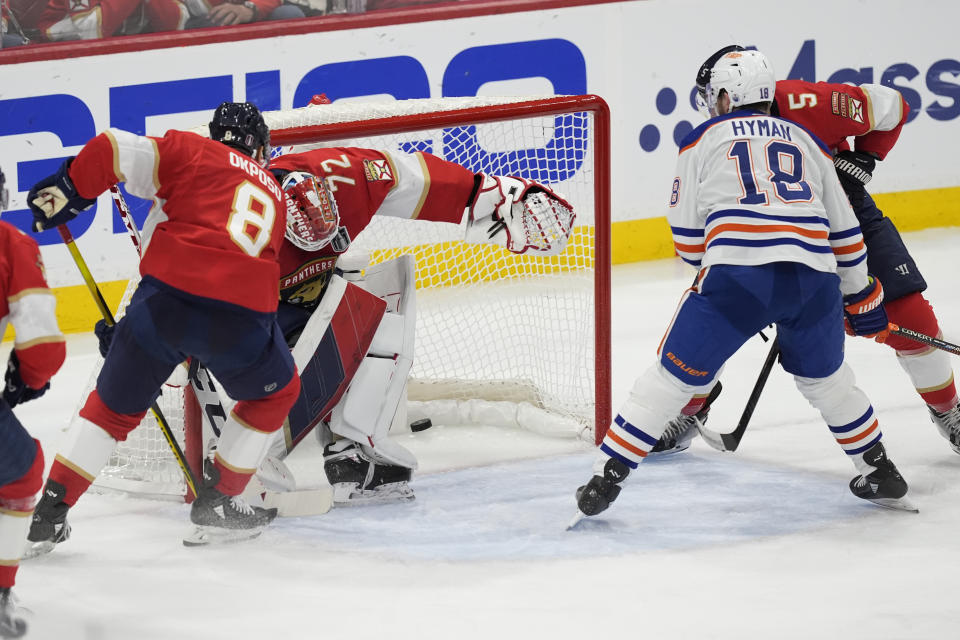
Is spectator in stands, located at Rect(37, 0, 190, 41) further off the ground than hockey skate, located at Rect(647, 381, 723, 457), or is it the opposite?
spectator in stands, located at Rect(37, 0, 190, 41)

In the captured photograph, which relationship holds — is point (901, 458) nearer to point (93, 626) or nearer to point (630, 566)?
point (630, 566)

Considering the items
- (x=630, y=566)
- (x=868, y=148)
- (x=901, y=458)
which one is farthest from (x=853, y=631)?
(x=868, y=148)

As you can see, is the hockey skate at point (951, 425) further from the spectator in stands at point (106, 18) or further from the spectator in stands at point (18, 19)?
the spectator in stands at point (18, 19)

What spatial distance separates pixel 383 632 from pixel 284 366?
26.0 inches

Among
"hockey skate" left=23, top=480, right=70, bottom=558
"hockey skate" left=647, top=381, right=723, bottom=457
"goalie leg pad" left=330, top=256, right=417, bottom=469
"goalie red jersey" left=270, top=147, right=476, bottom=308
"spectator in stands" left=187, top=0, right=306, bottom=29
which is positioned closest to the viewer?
"hockey skate" left=23, top=480, right=70, bottom=558

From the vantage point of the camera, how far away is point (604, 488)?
3146 millimetres

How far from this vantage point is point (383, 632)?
267cm

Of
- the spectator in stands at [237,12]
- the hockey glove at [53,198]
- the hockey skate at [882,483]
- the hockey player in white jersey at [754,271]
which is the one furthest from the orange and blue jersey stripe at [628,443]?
the spectator in stands at [237,12]

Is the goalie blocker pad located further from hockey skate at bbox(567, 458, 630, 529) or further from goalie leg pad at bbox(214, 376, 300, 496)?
hockey skate at bbox(567, 458, 630, 529)

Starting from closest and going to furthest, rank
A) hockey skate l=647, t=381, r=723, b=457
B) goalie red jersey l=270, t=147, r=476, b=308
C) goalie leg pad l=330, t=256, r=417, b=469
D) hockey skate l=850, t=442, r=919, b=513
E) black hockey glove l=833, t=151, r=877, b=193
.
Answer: hockey skate l=850, t=442, r=919, b=513 → goalie red jersey l=270, t=147, r=476, b=308 → goalie leg pad l=330, t=256, r=417, b=469 → black hockey glove l=833, t=151, r=877, b=193 → hockey skate l=647, t=381, r=723, b=457

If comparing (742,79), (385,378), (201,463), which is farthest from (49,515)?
(742,79)

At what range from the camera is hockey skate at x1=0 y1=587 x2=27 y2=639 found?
2.55 meters

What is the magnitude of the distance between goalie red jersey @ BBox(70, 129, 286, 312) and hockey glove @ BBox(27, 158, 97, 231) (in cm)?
2

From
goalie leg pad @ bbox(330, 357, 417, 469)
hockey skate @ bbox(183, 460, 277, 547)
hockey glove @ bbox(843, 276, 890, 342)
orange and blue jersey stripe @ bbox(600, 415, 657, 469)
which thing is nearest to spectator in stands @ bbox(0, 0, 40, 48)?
goalie leg pad @ bbox(330, 357, 417, 469)
